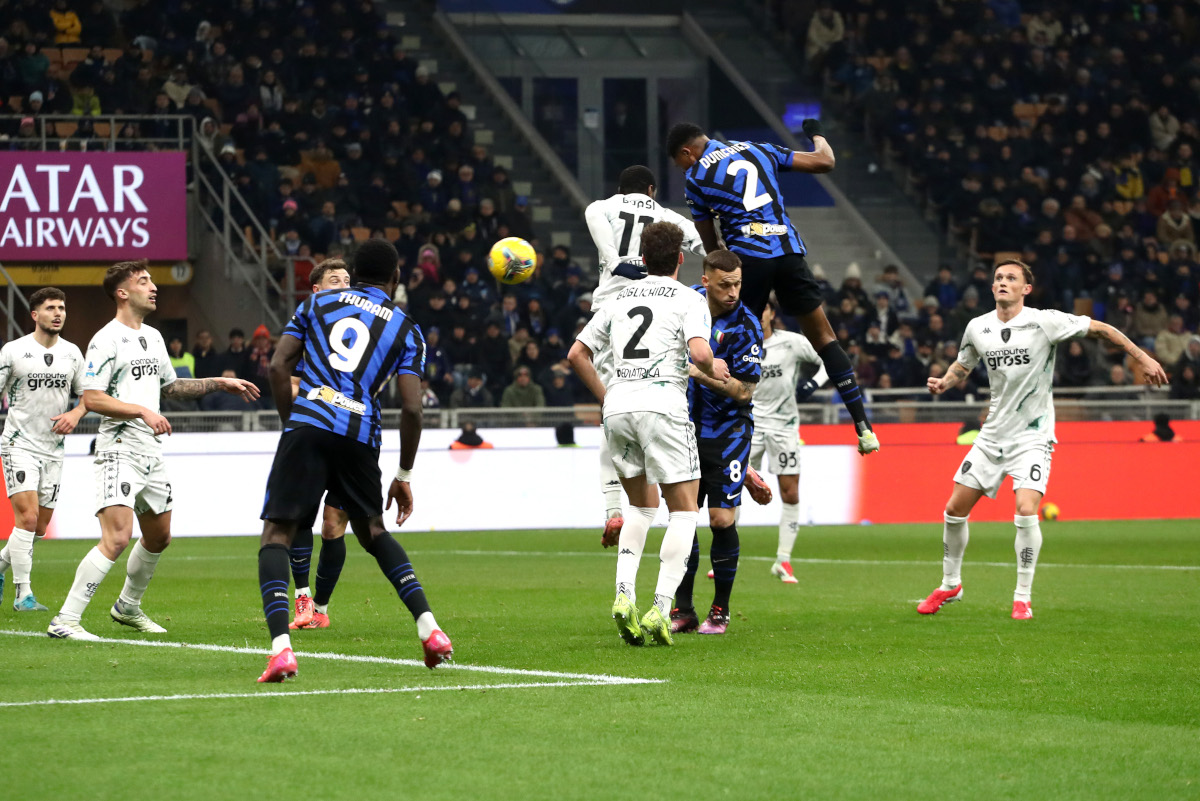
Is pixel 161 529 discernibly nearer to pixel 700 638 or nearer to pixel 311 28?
pixel 700 638

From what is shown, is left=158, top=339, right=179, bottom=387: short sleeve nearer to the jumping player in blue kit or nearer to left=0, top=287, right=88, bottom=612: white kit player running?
left=0, top=287, right=88, bottom=612: white kit player running

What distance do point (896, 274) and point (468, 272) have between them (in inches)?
304

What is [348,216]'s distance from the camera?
25.4 metres

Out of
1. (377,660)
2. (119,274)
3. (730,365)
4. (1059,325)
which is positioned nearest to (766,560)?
(1059,325)

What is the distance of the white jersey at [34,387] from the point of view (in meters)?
11.7

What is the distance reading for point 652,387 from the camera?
869cm

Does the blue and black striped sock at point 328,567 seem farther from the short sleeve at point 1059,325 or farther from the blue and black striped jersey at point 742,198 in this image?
the short sleeve at point 1059,325

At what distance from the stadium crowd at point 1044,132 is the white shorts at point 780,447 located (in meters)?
11.8

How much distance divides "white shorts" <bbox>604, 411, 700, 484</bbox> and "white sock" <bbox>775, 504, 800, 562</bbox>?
5532mm

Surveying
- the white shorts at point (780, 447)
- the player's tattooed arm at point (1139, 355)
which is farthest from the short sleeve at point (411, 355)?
the white shorts at point (780, 447)

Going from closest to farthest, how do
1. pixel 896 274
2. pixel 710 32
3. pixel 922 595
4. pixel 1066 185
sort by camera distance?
pixel 922 595
pixel 896 274
pixel 1066 185
pixel 710 32

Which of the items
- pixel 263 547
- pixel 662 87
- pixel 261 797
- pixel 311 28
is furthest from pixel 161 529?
pixel 662 87

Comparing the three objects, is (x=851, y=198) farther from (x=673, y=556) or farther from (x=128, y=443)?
(x=128, y=443)

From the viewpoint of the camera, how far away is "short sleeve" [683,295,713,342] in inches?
334
